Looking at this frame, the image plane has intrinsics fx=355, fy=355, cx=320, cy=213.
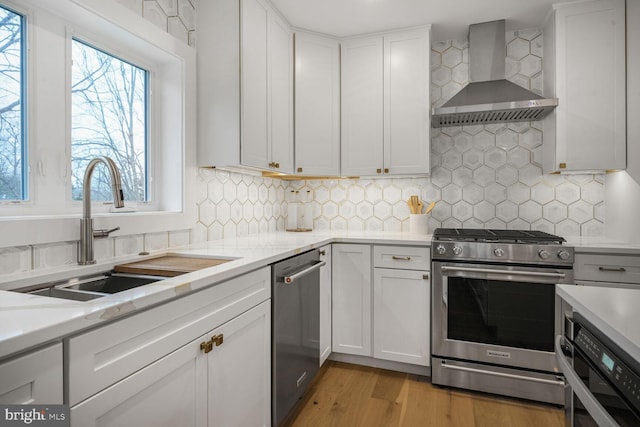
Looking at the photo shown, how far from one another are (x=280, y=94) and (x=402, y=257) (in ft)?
4.64

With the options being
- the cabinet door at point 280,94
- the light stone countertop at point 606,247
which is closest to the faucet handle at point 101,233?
the cabinet door at point 280,94

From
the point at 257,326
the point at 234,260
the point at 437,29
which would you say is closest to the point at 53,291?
the point at 234,260

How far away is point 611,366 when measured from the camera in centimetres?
75

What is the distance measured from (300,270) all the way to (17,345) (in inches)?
54.7

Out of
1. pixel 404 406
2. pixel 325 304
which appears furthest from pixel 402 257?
pixel 404 406

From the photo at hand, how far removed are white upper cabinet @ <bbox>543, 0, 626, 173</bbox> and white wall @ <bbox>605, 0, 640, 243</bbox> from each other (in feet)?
0.12

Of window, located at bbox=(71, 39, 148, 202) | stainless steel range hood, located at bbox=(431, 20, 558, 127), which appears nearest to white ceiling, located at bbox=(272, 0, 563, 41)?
stainless steel range hood, located at bbox=(431, 20, 558, 127)

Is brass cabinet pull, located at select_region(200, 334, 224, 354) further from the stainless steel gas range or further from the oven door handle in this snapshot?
the stainless steel gas range

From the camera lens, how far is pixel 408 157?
2699 millimetres

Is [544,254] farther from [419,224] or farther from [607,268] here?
[419,224]

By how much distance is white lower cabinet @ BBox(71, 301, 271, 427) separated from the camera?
2.98 ft

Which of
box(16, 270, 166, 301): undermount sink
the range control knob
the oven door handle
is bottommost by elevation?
the oven door handle

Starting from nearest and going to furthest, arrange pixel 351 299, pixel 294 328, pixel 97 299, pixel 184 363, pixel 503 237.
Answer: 1. pixel 97 299
2. pixel 184 363
3. pixel 294 328
4. pixel 503 237
5. pixel 351 299

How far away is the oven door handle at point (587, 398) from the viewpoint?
740 mm
